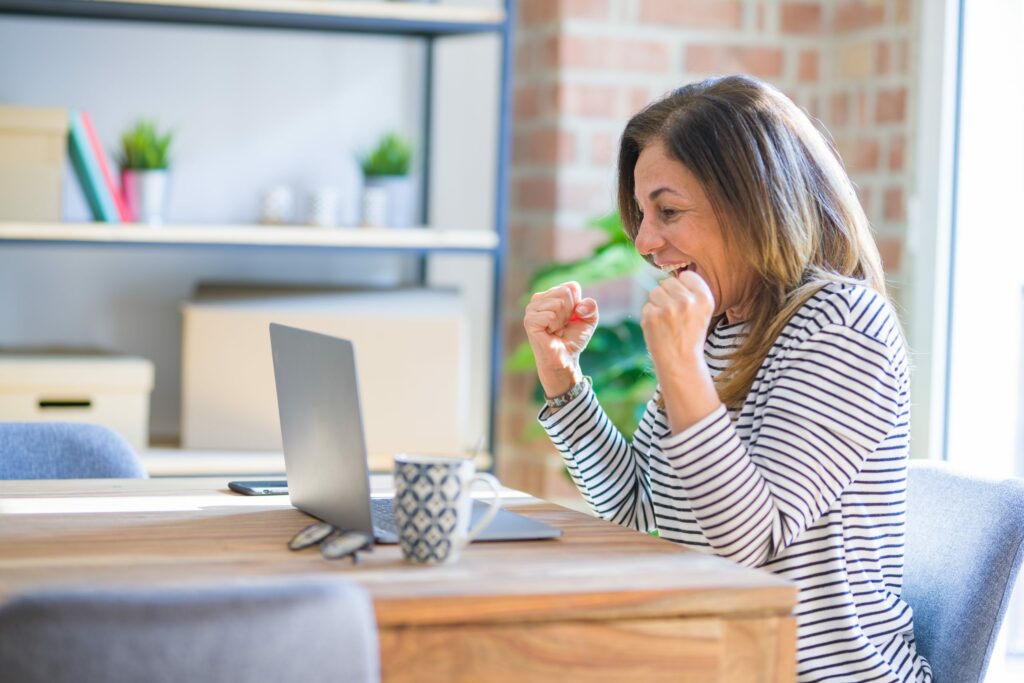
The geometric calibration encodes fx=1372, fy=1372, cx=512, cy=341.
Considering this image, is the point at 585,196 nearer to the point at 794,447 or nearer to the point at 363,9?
the point at 363,9

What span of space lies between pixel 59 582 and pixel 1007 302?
2131 mm

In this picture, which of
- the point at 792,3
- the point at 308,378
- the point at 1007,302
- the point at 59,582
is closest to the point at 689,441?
the point at 308,378

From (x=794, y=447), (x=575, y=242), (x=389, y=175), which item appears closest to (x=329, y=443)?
(x=794, y=447)

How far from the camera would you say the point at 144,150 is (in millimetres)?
2729

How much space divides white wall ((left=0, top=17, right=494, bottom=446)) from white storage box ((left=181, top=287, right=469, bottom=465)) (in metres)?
0.29

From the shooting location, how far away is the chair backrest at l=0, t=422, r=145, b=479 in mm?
1911

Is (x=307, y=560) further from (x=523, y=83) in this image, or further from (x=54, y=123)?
(x=523, y=83)

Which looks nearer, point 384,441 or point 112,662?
point 112,662

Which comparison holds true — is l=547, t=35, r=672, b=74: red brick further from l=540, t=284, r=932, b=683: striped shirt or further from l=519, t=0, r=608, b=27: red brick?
l=540, t=284, r=932, b=683: striped shirt

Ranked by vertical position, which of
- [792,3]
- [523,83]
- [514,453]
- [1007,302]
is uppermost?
[792,3]

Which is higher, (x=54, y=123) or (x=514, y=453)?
(x=54, y=123)

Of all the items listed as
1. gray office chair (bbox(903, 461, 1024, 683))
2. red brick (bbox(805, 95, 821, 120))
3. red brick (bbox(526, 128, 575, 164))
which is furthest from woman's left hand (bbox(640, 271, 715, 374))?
red brick (bbox(805, 95, 821, 120))

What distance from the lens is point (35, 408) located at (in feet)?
8.52

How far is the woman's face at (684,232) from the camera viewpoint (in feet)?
5.19
